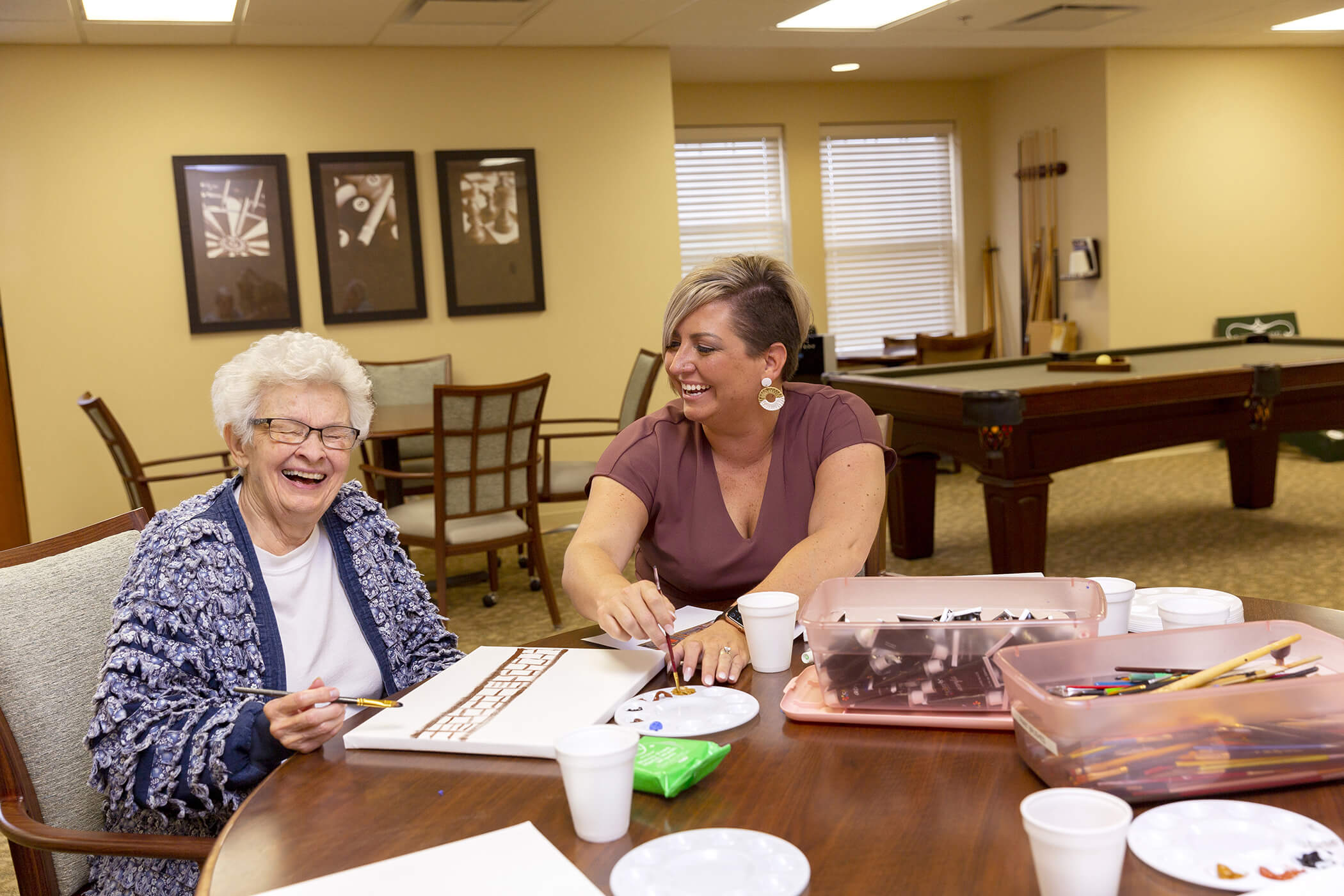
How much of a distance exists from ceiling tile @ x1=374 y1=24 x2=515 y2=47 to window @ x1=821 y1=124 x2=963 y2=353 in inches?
125

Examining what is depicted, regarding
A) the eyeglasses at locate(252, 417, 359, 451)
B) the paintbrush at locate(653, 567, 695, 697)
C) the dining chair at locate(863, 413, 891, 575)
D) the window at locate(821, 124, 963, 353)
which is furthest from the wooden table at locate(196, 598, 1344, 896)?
the window at locate(821, 124, 963, 353)

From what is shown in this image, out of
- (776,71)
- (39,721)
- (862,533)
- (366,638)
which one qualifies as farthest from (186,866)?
(776,71)

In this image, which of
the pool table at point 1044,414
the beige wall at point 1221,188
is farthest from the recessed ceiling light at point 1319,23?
the pool table at point 1044,414

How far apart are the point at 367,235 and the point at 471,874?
504 cm

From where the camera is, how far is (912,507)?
4918 mm

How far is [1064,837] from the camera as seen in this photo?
80 centimetres

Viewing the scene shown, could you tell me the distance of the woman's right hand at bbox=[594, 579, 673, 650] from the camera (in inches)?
59.2

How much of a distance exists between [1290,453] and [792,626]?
6.88 metres

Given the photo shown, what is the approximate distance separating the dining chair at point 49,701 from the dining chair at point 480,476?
223 centimetres

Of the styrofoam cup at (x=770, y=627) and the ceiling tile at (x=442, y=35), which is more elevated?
the ceiling tile at (x=442, y=35)

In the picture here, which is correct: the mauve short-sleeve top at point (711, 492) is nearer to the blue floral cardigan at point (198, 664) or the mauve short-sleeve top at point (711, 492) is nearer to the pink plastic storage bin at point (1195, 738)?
the blue floral cardigan at point (198, 664)

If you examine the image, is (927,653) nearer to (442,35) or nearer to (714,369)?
(714,369)

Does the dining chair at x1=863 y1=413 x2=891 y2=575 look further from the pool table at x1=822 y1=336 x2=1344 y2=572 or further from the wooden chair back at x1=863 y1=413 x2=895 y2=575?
the pool table at x1=822 y1=336 x2=1344 y2=572

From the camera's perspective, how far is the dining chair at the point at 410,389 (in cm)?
525
